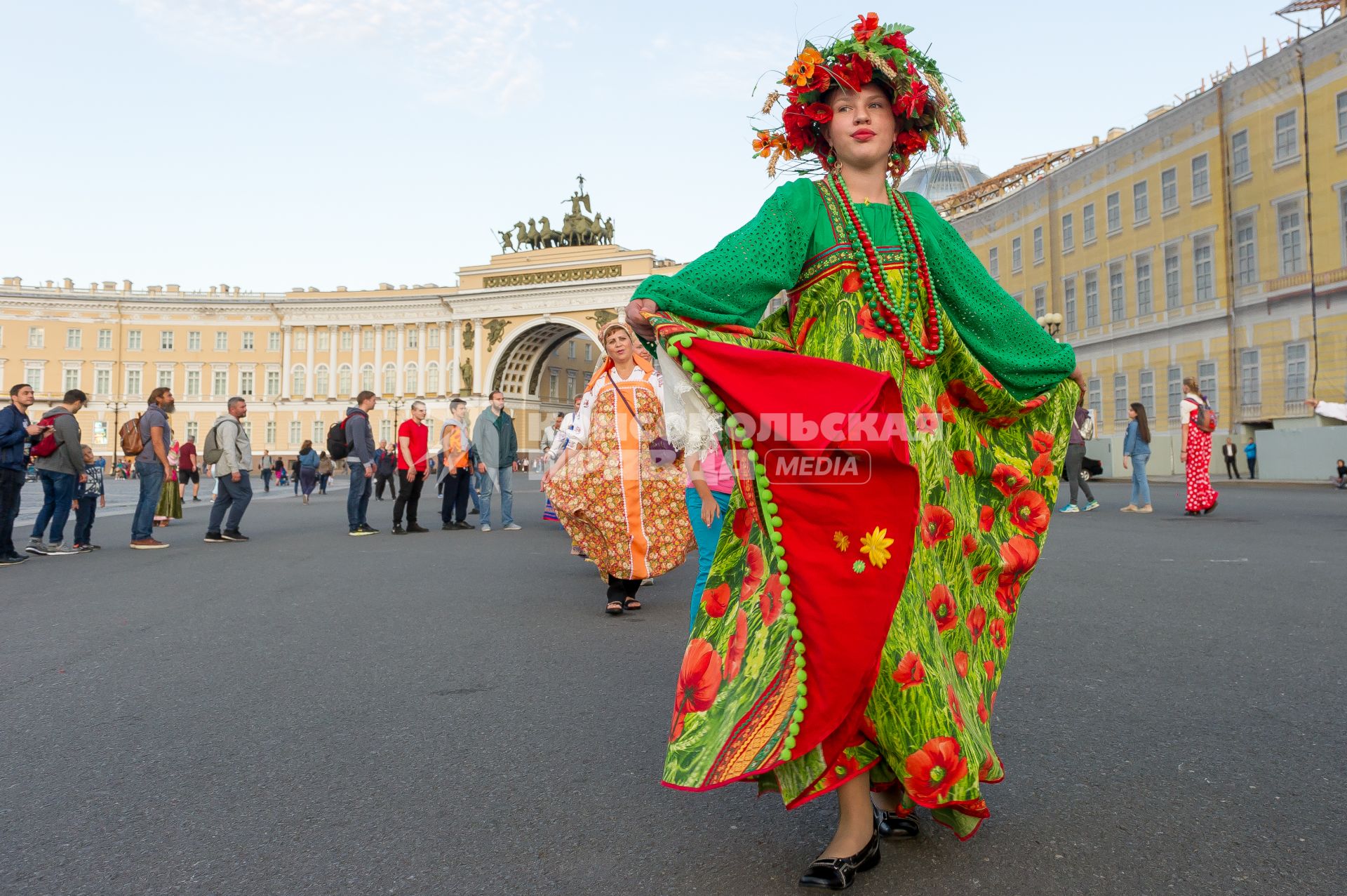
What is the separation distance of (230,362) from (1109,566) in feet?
254

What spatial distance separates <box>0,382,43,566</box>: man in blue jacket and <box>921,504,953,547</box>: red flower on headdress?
31.1 ft

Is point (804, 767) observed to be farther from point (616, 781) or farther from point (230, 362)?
point (230, 362)

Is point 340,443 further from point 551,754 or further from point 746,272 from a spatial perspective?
point 746,272

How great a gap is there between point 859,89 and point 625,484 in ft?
13.1

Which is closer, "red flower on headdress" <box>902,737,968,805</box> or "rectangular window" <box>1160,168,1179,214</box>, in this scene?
"red flower on headdress" <box>902,737,968,805</box>

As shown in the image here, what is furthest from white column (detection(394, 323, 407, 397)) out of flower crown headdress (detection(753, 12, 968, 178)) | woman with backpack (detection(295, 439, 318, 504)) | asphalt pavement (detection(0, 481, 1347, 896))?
flower crown headdress (detection(753, 12, 968, 178))

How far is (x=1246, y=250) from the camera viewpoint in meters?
28.5

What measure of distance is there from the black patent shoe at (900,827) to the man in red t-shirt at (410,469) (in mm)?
11056

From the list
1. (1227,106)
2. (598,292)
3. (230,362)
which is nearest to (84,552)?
(1227,106)

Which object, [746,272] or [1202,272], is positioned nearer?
[746,272]

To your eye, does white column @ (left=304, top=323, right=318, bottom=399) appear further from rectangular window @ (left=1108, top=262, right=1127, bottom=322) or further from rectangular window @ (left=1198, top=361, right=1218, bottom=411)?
rectangular window @ (left=1198, top=361, right=1218, bottom=411)

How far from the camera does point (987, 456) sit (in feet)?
8.24

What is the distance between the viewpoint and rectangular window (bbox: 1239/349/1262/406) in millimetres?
27906

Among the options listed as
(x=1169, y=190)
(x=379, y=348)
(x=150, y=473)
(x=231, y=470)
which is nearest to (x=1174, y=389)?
(x=1169, y=190)
